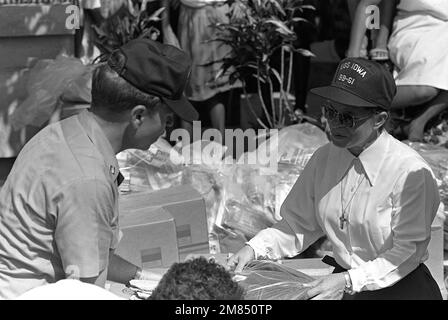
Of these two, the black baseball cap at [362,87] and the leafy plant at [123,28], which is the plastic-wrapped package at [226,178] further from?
the black baseball cap at [362,87]

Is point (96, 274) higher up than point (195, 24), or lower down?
higher up

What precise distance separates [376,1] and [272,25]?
→ 72 centimetres

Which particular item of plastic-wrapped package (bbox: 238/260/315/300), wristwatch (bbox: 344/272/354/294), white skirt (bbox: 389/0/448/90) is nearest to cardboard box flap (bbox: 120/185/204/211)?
plastic-wrapped package (bbox: 238/260/315/300)

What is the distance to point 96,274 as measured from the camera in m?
2.51

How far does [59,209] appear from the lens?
2.44 meters

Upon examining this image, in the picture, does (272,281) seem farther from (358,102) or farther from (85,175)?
(85,175)

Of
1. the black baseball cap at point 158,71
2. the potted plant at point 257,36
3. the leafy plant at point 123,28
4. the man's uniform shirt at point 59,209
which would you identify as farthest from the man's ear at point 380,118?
the leafy plant at point 123,28

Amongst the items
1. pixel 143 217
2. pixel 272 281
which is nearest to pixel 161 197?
pixel 143 217

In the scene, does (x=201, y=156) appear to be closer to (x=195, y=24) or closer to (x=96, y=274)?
(x=195, y=24)

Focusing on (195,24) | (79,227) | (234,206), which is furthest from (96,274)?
(195,24)
